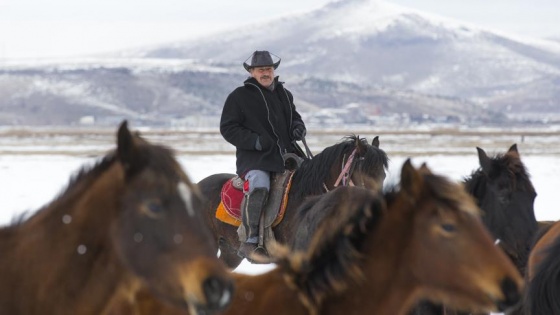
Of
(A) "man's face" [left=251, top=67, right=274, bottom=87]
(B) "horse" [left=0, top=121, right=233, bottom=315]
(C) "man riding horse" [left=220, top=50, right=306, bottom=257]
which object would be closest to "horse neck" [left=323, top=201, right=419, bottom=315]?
(B) "horse" [left=0, top=121, right=233, bottom=315]

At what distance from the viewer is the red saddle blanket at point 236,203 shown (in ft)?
28.5

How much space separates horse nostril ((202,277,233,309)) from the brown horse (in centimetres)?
63

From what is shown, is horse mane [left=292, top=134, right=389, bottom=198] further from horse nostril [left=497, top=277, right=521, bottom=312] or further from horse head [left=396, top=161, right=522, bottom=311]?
horse nostril [left=497, top=277, right=521, bottom=312]

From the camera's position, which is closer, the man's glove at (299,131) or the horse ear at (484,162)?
the horse ear at (484,162)

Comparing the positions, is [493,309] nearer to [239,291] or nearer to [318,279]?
[318,279]

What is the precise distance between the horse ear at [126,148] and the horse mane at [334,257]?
0.93 m

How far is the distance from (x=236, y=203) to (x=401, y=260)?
499 cm

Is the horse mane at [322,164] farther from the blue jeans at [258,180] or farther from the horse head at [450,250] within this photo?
the horse head at [450,250]

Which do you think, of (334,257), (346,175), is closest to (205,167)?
(346,175)

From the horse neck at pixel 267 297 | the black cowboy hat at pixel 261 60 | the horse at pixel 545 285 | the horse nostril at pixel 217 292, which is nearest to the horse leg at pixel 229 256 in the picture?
the black cowboy hat at pixel 261 60

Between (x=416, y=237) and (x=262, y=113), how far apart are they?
468 cm

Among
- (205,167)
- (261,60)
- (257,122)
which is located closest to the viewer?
(261,60)

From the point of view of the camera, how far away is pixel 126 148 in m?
3.79

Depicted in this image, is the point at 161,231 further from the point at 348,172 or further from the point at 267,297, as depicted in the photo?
the point at 348,172
